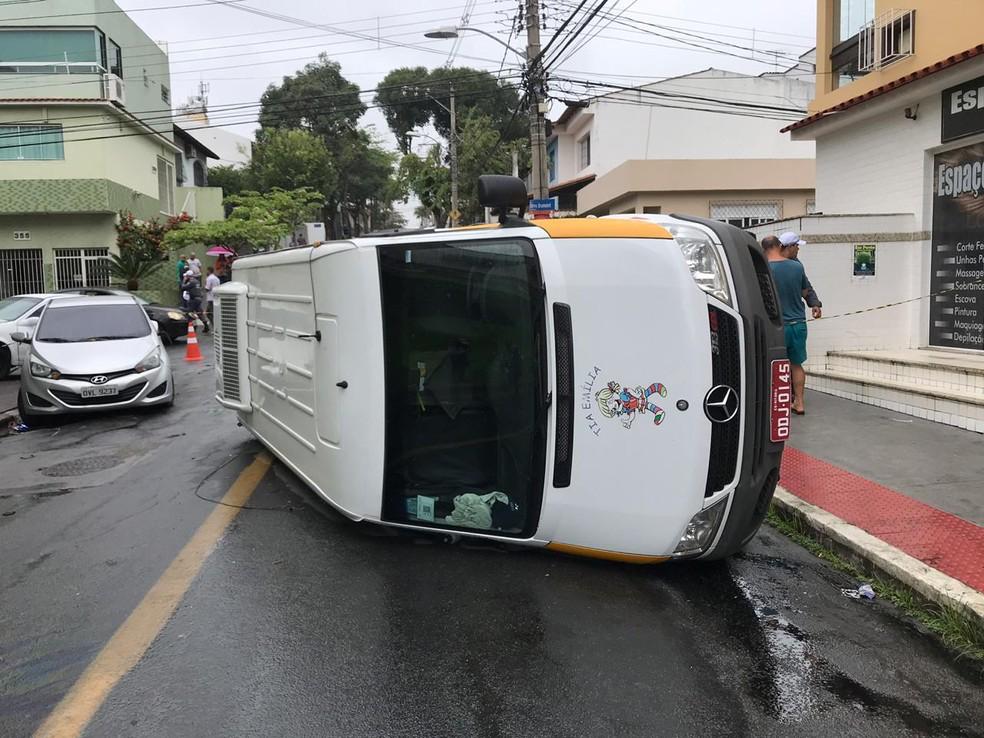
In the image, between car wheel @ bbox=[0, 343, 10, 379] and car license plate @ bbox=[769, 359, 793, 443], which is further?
car wheel @ bbox=[0, 343, 10, 379]

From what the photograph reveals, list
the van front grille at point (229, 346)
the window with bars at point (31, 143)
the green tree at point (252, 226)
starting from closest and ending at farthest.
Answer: the van front grille at point (229, 346) → the window with bars at point (31, 143) → the green tree at point (252, 226)

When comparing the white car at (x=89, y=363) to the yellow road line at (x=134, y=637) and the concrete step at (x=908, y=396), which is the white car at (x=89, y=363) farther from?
the concrete step at (x=908, y=396)

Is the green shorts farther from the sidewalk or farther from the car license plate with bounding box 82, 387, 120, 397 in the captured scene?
the car license plate with bounding box 82, 387, 120, 397

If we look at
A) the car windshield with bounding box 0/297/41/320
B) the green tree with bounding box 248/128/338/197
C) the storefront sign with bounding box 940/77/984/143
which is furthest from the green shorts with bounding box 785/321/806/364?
the green tree with bounding box 248/128/338/197

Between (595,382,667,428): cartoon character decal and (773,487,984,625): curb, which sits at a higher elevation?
(595,382,667,428): cartoon character decal

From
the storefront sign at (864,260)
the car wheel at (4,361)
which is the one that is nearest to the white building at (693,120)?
the storefront sign at (864,260)

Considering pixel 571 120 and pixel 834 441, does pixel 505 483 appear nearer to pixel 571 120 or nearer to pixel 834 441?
pixel 834 441

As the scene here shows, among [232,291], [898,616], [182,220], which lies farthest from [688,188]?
[898,616]

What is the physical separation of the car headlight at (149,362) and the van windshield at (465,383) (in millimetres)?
6545

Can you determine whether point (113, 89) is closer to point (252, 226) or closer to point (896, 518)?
point (252, 226)

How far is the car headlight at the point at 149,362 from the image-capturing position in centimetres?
989

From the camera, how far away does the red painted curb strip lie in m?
4.37

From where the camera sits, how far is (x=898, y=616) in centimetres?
404

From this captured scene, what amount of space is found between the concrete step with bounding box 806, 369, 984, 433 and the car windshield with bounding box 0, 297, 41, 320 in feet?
46.2
